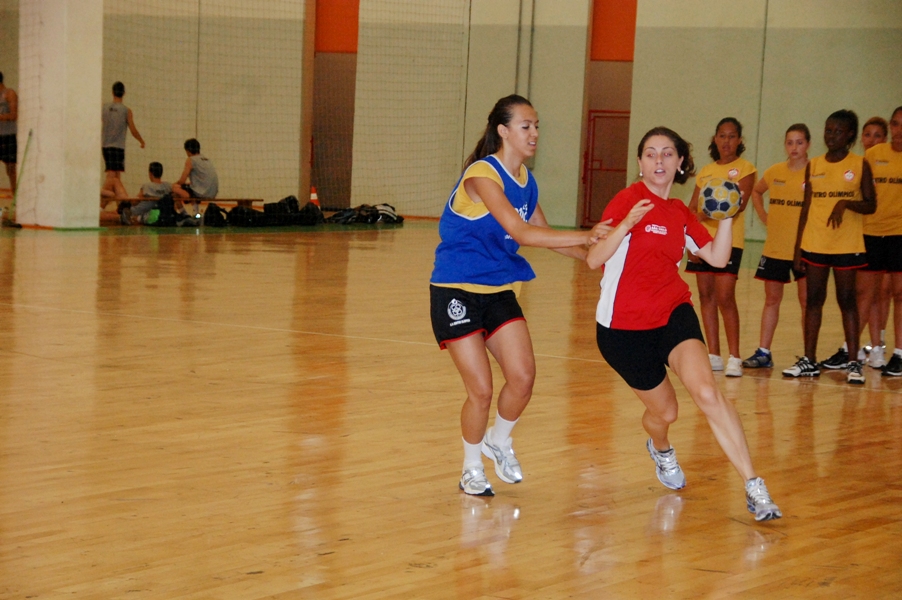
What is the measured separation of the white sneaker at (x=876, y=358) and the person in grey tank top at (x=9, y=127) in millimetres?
11801

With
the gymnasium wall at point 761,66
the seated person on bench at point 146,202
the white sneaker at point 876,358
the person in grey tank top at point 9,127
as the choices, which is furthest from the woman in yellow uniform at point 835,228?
the gymnasium wall at point 761,66

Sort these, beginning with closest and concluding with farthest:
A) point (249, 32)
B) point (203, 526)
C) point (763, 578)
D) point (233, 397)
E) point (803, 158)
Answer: point (763, 578), point (203, 526), point (233, 397), point (803, 158), point (249, 32)

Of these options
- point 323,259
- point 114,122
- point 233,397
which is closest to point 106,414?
point 233,397

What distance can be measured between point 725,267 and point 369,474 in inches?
149

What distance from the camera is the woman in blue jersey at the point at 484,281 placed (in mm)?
4488

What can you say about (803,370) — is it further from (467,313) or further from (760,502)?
(467,313)

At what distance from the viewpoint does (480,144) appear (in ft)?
15.2

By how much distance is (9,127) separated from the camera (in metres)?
16.8

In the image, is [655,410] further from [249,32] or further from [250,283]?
[249,32]

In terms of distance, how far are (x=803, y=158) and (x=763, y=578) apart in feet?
16.2

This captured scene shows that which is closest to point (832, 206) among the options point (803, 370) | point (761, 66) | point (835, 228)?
point (835, 228)

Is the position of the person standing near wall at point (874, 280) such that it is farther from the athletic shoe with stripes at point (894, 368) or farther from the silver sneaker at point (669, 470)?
the silver sneaker at point (669, 470)

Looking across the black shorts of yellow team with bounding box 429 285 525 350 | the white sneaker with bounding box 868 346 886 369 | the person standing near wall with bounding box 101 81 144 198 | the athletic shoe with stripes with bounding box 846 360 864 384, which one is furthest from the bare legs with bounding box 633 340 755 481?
the person standing near wall with bounding box 101 81 144 198

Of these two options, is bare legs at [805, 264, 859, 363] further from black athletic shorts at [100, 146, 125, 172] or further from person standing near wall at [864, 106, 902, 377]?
black athletic shorts at [100, 146, 125, 172]
